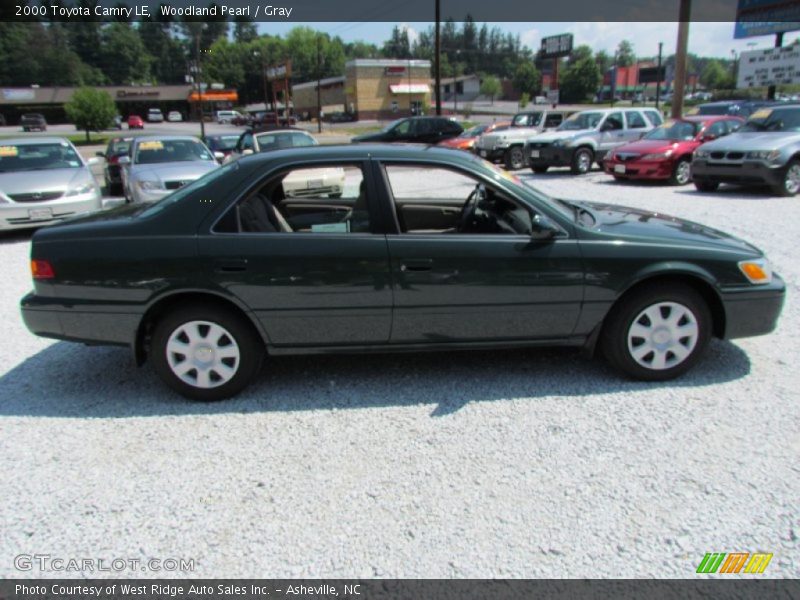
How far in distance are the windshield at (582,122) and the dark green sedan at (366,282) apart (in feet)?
48.1

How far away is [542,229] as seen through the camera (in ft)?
11.8

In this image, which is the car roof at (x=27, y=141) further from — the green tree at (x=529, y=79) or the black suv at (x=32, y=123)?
the green tree at (x=529, y=79)

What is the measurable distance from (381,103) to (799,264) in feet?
242

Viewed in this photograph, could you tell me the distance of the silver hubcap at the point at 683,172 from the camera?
1359 centimetres

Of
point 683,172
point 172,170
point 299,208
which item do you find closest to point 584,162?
point 683,172

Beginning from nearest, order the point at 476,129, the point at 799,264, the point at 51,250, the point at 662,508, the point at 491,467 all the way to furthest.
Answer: the point at 662,508 < the point at 491,467 < the point at 51,250 < the point at 799,264 < the point at 476,129

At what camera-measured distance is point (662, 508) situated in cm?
266

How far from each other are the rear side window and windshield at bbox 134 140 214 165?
1214 cm

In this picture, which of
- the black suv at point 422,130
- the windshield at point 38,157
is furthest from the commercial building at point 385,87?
the windshield at point 38,157

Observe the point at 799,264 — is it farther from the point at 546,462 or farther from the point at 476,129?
the point at 476,129

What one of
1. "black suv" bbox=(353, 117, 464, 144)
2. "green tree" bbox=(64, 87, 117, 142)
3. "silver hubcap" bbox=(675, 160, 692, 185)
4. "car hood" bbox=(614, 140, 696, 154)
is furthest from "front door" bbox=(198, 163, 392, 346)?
"green tree" bbox=(64, 87, 117, 142)

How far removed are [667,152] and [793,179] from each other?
2921 millimetres

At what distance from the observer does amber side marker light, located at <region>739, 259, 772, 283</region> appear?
3.77 metres

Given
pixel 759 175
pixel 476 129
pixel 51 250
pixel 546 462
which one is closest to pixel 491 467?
pixel 546 462
